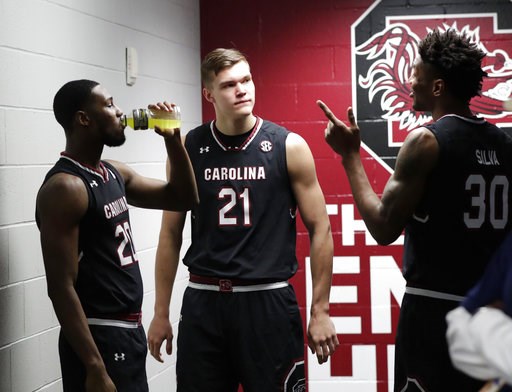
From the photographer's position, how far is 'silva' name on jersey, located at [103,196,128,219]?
2.43 metres

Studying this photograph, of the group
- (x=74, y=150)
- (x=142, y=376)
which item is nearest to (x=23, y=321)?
(x=142, y=376)

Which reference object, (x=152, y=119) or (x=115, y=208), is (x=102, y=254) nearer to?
(x=115, y=208)

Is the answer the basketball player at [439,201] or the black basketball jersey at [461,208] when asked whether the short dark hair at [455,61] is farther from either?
the black basketball jersey at [461,208]

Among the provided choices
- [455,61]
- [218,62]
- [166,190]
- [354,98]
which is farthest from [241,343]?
[354,98]

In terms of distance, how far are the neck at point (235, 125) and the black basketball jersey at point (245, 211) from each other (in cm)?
3

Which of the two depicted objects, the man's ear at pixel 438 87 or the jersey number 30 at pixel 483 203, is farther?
the man's ear at pixel 438 87

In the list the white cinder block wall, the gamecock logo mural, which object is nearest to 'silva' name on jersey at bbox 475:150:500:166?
the white cinder block wall

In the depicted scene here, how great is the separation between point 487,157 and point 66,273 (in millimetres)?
1265

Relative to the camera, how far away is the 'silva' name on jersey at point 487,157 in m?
2.36

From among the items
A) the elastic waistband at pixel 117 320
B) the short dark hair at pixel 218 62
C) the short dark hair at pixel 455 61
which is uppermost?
the short dark hair at pixel 218 62

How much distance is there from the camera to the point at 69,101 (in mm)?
2453

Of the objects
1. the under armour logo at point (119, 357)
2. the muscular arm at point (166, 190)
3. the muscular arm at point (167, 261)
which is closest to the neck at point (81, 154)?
the muscular arm at point (166, 190)

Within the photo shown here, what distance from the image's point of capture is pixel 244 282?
9.40 feet

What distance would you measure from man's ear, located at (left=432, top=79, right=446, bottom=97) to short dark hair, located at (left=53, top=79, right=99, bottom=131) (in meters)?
1.05
